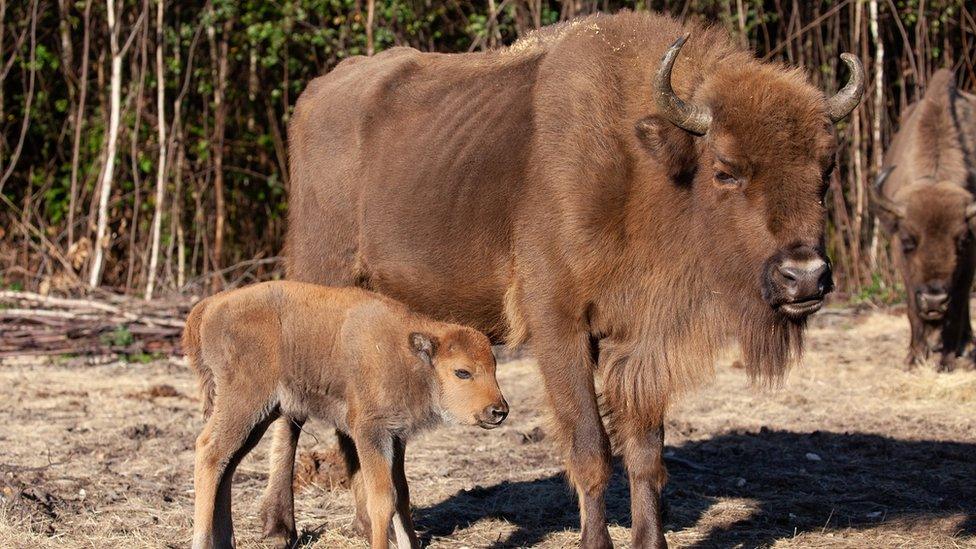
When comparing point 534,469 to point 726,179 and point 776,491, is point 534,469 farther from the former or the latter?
point 726,179

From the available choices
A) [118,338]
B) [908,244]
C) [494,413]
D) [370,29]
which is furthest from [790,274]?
[370,29]

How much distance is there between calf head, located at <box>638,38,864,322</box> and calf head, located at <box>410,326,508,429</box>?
1236mm

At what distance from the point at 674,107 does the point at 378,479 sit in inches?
86.4

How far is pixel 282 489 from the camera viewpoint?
6.48m

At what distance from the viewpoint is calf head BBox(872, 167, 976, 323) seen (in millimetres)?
11406

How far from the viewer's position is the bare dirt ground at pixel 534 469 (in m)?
6.43

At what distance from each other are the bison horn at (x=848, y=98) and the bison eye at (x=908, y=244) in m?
6.02

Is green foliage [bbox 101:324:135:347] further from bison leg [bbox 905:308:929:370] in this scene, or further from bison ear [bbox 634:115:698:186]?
bison leg [bbox 905:308:929:370]

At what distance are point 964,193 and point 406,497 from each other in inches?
313

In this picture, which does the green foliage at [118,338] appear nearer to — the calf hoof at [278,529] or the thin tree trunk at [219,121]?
the thin tree trunk at [219,121]

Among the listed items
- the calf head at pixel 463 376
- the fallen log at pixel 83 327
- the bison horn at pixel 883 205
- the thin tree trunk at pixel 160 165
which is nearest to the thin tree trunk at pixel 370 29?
the thin tree trunk at pixel 160 165

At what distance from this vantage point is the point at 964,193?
11750mm

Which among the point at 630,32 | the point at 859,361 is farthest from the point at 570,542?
the point at 859,361

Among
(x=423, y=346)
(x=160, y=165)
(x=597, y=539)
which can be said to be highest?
(x=160, y=165)
